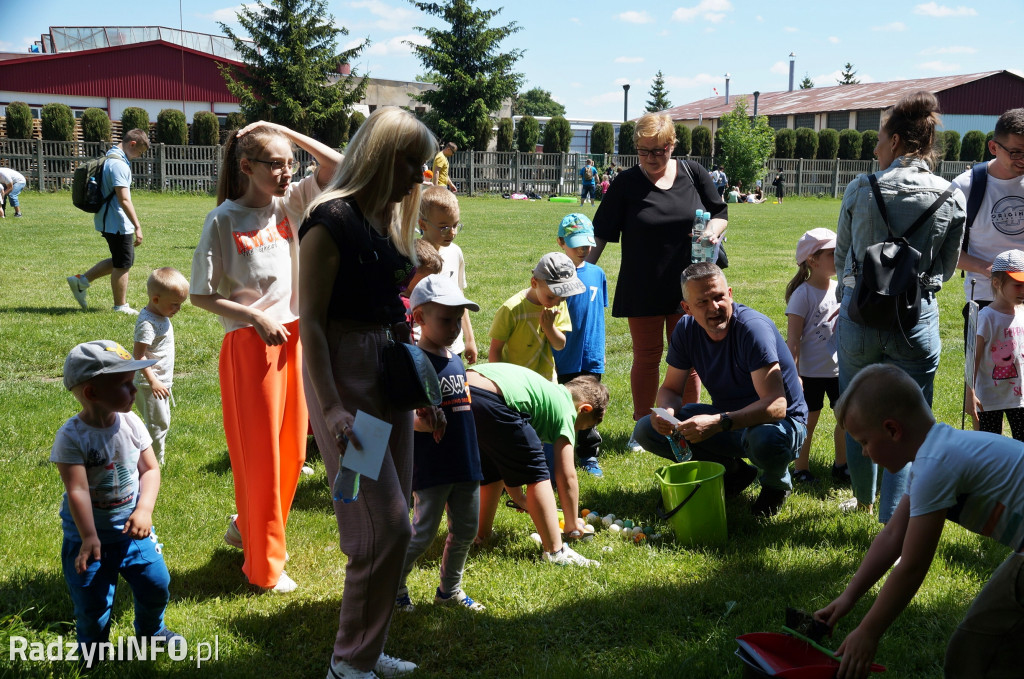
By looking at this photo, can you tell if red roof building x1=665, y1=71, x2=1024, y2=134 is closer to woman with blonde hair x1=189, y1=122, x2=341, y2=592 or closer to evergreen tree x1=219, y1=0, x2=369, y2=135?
evergreen tree x1=219, y1=0, x2=369, y2=135

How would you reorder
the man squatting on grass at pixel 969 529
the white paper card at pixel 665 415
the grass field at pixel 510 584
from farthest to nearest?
the white paper card at pixel 665 415
the grass field at pixel 510 584
the man squatting on grass at pixel 969 529

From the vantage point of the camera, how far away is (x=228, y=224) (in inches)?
146

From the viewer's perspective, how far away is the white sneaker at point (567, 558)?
423 centimetres

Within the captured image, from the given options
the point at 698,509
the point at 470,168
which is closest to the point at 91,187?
the point at 698,509

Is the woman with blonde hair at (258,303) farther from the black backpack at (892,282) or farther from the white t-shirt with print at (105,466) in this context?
the black backpack at (892,282)

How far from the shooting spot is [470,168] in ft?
124

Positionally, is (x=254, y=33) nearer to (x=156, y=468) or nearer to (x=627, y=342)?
(x=627, y=342)

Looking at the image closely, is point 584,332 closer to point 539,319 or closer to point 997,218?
point 539,319

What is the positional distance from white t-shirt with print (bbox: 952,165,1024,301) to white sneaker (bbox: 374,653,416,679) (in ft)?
13.3

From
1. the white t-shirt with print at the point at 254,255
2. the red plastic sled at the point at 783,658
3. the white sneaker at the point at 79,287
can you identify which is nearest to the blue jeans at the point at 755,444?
the red plastic sled at the point at 783,658

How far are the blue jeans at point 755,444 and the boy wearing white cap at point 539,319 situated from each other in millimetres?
731

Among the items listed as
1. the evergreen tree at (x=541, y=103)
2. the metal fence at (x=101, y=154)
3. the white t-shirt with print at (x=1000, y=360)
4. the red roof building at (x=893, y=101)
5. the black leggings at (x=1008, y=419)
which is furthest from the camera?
the evergreen tree at (x=541, y=103)


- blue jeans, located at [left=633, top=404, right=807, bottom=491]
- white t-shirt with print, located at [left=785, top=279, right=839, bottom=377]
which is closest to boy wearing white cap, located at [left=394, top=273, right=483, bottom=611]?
blue jeans, located at [left=633, top=404, right=807, bottom=491]

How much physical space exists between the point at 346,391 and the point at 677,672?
167cm
